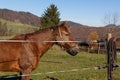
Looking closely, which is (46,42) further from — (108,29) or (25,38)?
(108,29)

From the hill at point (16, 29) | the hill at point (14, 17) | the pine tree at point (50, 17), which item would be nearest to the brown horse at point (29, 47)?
the pine tree at point (50, 17)

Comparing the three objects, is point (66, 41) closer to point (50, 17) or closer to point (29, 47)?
point (29, 47)

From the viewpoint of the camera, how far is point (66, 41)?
24.8 ft

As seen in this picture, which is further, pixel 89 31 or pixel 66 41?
pixel 89 31

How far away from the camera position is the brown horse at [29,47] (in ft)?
22.7

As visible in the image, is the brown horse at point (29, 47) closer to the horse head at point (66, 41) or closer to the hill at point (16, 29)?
the horse head at point (66, 41)

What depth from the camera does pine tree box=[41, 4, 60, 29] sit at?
182 ft

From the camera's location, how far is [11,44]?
23.2ft

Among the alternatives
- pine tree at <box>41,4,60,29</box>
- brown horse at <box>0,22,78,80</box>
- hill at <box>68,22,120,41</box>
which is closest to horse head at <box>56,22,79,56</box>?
brown horse at <box>0,22,78,80</box>

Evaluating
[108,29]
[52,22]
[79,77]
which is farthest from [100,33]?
[79,77]

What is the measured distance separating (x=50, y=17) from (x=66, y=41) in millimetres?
49748

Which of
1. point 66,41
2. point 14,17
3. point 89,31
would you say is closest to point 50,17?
point 89,31

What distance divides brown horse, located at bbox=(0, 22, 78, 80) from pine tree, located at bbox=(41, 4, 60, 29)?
47.2 m

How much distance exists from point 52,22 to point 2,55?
49019 millimetres
